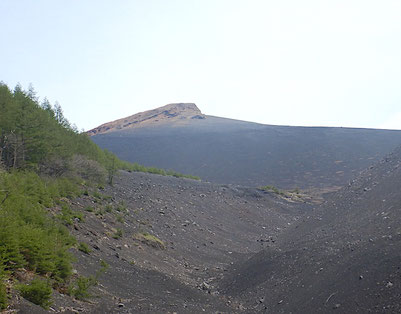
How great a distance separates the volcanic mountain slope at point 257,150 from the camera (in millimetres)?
75375

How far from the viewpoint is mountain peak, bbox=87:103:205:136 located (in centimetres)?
13675

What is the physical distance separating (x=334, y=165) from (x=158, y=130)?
5262 cm

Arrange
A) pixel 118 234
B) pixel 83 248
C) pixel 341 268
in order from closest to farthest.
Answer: pixel 341 268 → pixel 83 248 → pixel 118 234

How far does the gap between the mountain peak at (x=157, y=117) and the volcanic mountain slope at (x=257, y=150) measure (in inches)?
429

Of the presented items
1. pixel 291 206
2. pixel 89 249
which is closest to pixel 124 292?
pixel 89 249

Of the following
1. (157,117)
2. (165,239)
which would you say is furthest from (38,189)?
(157,117)

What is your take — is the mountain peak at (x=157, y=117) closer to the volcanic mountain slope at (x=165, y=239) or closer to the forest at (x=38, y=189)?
the volcanic mountain slope at (x=165, y=239)

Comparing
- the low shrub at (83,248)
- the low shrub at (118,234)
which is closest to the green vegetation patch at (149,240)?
the low shrub at (118,234)

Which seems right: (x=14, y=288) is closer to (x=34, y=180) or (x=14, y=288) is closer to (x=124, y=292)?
(x=124, y=292)

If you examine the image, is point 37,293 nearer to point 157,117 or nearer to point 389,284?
point 389,284

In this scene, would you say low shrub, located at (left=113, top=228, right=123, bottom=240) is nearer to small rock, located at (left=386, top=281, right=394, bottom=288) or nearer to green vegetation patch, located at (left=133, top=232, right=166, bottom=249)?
green vegetation patch, located at (left=133, top=232, right=166, bottom=249)

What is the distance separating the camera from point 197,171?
8219 centimetres

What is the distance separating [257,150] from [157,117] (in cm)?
5863

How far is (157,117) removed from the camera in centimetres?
14412
